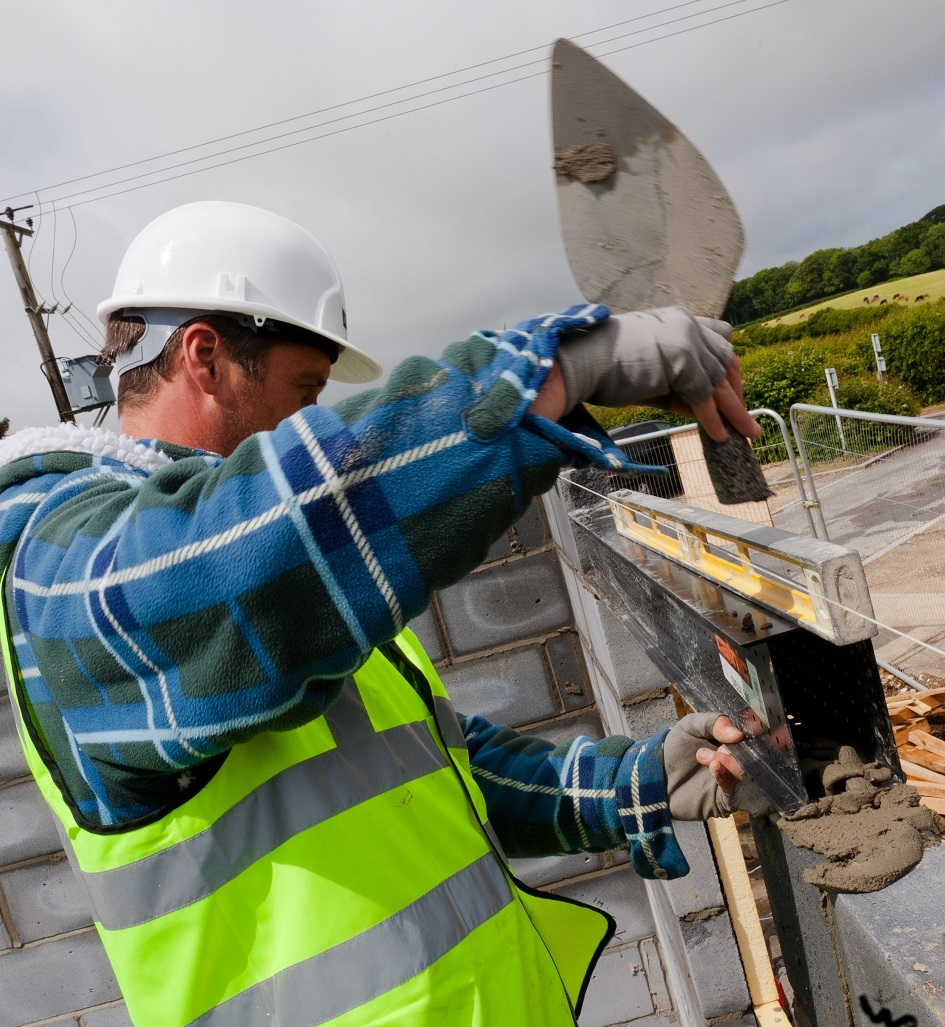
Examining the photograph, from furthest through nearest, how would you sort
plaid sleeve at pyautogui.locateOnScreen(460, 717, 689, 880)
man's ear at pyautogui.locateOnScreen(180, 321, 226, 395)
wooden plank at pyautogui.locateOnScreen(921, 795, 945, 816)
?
wooden plank at pyautogui.locateOnScreen(921, 795, 945, 816) < plaid sleeve at pyautogui.locateOnScreen(460, 717, 689, 880) < man's ear at pyautogui.locateOnScreen(180, 321, 226, 395)

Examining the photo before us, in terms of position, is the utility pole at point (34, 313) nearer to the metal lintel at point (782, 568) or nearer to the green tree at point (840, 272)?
the metal lintel at point (782, 568)

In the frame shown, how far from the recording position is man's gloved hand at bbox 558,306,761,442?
1048 mm

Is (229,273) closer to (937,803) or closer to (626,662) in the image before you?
(626,662)

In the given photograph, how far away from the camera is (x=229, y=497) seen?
0.91 meters

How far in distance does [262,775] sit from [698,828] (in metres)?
2.57

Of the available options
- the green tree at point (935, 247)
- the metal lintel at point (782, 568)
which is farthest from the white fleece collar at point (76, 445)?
the green tree at point (935, 247)

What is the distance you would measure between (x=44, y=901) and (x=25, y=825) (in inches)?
15.9

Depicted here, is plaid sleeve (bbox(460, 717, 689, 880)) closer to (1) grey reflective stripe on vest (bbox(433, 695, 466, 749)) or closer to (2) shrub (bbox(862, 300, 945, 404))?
(1) grey reflective stripe on vest (bbox(433, 695, 466, 749))

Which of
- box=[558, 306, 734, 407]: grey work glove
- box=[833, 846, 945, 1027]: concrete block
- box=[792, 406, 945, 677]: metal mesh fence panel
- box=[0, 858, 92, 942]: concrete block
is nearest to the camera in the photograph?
box=[833, 846, 945, 1027]: concrete block

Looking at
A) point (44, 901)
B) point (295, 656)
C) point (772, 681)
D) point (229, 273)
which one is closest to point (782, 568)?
point (772, 681)

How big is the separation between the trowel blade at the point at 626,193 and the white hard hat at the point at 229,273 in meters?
0.68

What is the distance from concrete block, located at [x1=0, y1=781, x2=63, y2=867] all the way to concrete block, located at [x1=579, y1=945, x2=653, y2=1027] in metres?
2.73

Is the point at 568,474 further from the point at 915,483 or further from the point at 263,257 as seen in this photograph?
the point at 915,483

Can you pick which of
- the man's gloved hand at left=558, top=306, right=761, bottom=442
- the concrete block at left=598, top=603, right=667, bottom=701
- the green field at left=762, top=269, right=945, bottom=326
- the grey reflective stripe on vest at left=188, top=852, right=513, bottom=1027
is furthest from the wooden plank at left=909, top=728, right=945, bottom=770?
the green field at left=762, top=269, right=945, bottom=326
